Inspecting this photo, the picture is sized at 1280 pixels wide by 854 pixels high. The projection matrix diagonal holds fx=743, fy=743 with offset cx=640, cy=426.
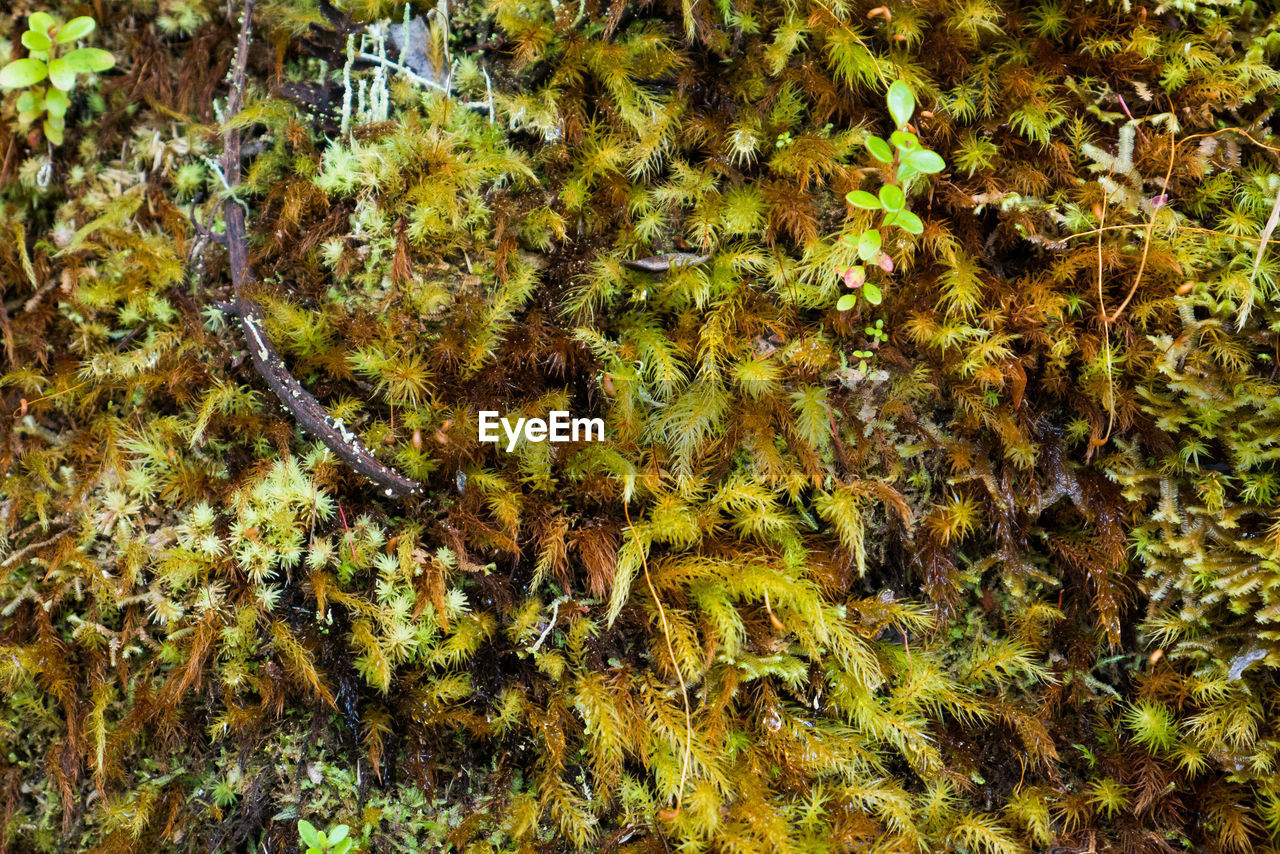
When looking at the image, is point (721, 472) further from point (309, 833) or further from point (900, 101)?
point (309, 833)

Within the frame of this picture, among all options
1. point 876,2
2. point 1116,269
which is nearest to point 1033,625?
point 1116,269

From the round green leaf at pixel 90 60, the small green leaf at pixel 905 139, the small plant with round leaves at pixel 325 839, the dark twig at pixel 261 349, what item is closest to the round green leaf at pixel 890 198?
the small green leaf at pixel 905 139

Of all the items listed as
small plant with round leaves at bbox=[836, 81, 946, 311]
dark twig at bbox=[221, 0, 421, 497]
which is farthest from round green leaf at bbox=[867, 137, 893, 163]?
dark twig at bbox=[221, 0, 421, 497]

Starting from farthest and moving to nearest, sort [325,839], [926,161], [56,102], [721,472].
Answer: [56,102]
[721,472]
[325,839]
[926,161]

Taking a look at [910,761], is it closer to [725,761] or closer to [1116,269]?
[725,761]

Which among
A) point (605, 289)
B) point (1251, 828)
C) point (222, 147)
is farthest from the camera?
point (222, 147)

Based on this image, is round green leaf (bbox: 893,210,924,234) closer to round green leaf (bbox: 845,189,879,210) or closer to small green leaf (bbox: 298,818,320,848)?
round green leaf (bbox: 845,189,879,210)

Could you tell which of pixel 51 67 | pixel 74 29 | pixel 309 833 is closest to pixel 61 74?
pixel 51 67
